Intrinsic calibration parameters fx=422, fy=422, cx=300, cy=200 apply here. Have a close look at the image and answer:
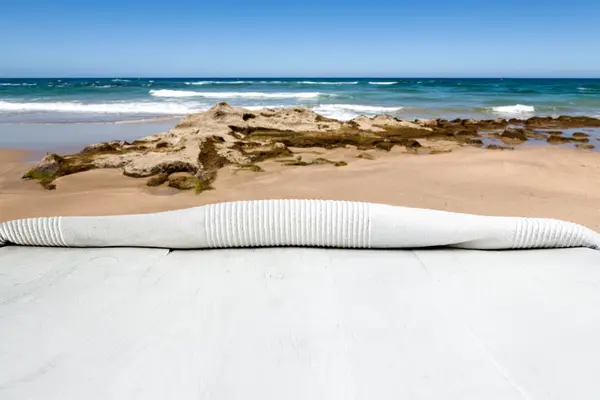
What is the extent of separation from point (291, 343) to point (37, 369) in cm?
69

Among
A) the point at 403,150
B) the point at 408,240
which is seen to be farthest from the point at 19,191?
the point at 403,150

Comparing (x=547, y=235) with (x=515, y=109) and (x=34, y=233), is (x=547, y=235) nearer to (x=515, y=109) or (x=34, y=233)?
(x=34, y=233)

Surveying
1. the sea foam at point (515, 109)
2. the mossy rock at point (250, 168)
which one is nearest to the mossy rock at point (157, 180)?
the mossy rock at point (250, 168)

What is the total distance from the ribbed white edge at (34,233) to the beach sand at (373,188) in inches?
64.3

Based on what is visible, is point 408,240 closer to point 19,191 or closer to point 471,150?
point 19,191

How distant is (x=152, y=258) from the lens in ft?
5.80

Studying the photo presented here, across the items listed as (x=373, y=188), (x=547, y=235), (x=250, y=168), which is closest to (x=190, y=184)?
(x=250, y=168)

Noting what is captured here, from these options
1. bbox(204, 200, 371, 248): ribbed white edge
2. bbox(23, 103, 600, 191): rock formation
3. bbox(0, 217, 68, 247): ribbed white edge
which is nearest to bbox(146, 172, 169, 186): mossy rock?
bbox(23, 103, 600, 191): rock formation

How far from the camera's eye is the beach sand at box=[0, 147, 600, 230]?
3703mm

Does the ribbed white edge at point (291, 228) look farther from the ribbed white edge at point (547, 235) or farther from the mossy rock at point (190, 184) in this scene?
the mossy rock at point (190, 184)

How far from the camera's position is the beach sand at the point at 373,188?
Result: 3703 millimetres

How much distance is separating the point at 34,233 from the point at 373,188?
121 inches

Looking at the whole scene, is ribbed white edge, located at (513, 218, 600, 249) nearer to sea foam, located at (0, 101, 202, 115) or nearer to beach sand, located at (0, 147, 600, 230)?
beach sand, located at (0, 147, 600, 230)

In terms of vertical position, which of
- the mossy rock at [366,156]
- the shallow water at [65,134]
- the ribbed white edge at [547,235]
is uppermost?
the ribbed white edge at [547,235]
